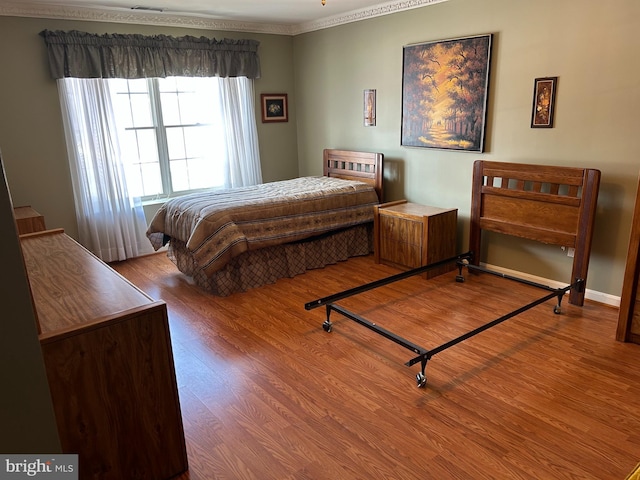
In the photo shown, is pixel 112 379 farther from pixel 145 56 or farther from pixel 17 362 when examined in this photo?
pixel 145 56

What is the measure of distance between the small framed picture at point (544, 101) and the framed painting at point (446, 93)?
42 cm

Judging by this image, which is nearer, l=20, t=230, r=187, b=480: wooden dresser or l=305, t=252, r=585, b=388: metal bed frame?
l=20, t=230, r=187, b=480: wooden dresser

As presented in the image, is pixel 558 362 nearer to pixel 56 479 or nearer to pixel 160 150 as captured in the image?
pixel 56 479

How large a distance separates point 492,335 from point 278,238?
6.35ft

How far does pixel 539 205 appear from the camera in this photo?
3.63m

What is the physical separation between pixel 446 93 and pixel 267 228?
2.01 metres

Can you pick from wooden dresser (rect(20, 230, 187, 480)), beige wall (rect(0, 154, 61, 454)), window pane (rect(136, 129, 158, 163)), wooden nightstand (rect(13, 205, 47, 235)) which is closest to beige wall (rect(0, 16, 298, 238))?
wooden nightstand (rect(13, 205, 47, 235))

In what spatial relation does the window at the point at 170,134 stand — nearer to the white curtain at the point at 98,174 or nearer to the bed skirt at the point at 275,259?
the white curtain at the point at 98,174

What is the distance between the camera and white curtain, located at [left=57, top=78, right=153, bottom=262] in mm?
4504

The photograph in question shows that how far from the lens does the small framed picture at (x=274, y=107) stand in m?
5.80

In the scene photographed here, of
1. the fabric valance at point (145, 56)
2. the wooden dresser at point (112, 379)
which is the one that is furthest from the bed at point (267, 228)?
the wooden dresser at point (112, 379)

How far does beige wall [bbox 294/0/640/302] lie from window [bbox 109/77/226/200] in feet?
5.16

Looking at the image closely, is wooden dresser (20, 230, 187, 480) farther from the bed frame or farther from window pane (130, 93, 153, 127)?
window pane (130, 93, 153, 127)

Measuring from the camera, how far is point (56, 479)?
1.28 meters
